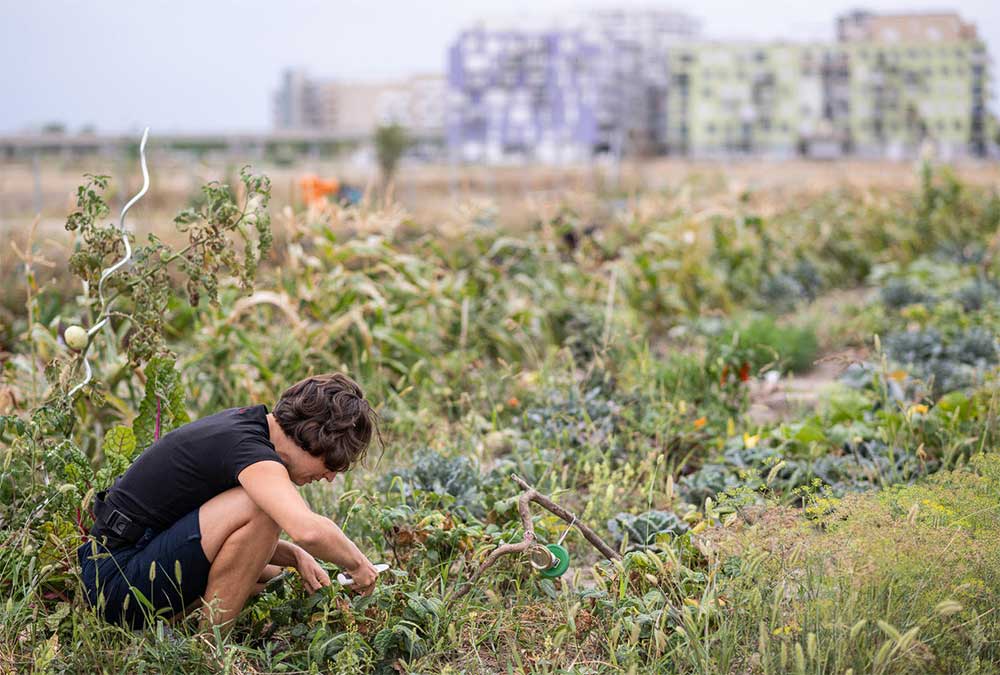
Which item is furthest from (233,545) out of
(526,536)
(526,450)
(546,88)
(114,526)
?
(546,88)

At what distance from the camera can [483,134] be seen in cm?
11875

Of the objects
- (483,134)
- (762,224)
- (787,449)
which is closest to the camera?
(787,449)

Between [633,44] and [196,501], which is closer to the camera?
[196,501]

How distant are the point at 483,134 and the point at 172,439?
11842 centimetres

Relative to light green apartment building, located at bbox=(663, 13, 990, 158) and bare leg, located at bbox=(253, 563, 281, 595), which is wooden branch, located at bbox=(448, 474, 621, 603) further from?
light green apartment building, located at bbox=(663, 13, 990, 158)

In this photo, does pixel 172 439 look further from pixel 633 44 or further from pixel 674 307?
pixel 633 44

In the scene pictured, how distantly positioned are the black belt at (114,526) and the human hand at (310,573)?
1.44 ft

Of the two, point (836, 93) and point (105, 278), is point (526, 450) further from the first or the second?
point (836, 93)

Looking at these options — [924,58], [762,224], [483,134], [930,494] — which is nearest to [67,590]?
[930,494]

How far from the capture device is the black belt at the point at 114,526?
2.77 metres

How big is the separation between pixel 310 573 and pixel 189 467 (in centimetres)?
48

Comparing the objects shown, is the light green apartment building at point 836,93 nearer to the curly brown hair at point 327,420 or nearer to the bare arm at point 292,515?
the curly brown hair at point 327,420

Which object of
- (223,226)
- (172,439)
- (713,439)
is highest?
(223,226)

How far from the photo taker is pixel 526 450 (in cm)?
430
